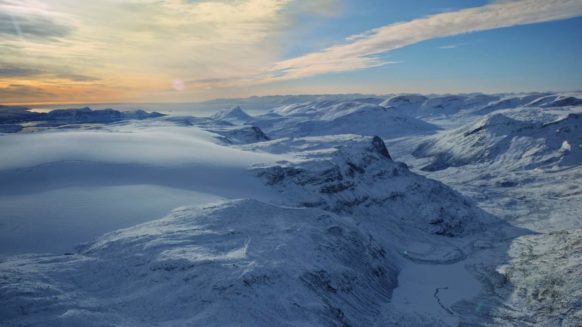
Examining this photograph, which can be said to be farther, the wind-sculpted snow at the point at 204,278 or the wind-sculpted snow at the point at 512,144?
the wind-sculpted snow at the point at 512,144

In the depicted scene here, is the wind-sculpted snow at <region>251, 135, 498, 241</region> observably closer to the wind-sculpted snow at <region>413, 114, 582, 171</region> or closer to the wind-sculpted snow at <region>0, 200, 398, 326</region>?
the wind-sculpted snow at <region>0, 200, 398, 326</region>

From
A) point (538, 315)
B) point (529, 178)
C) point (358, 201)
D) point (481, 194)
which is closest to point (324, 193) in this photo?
point (358, 201)

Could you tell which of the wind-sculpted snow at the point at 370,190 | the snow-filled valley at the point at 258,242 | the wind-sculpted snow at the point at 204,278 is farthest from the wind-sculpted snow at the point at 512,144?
the wind-sculpted snow at the point at 204,278

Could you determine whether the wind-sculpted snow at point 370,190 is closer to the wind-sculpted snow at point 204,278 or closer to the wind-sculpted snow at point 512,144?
the wind-sculpted snow at point 204,278

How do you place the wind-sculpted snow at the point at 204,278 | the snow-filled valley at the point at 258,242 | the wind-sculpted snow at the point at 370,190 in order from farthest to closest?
the wind-sculpted snow at the point at 370,190, the snow-filled valley at the point at 258,242, the wind-sculpted snow at the point at 204,278

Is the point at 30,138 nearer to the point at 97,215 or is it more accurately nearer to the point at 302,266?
the point at 97,215

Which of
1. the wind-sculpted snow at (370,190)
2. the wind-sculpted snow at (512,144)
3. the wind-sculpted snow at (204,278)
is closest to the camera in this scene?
the wind-sculpted snow at (204,278)
